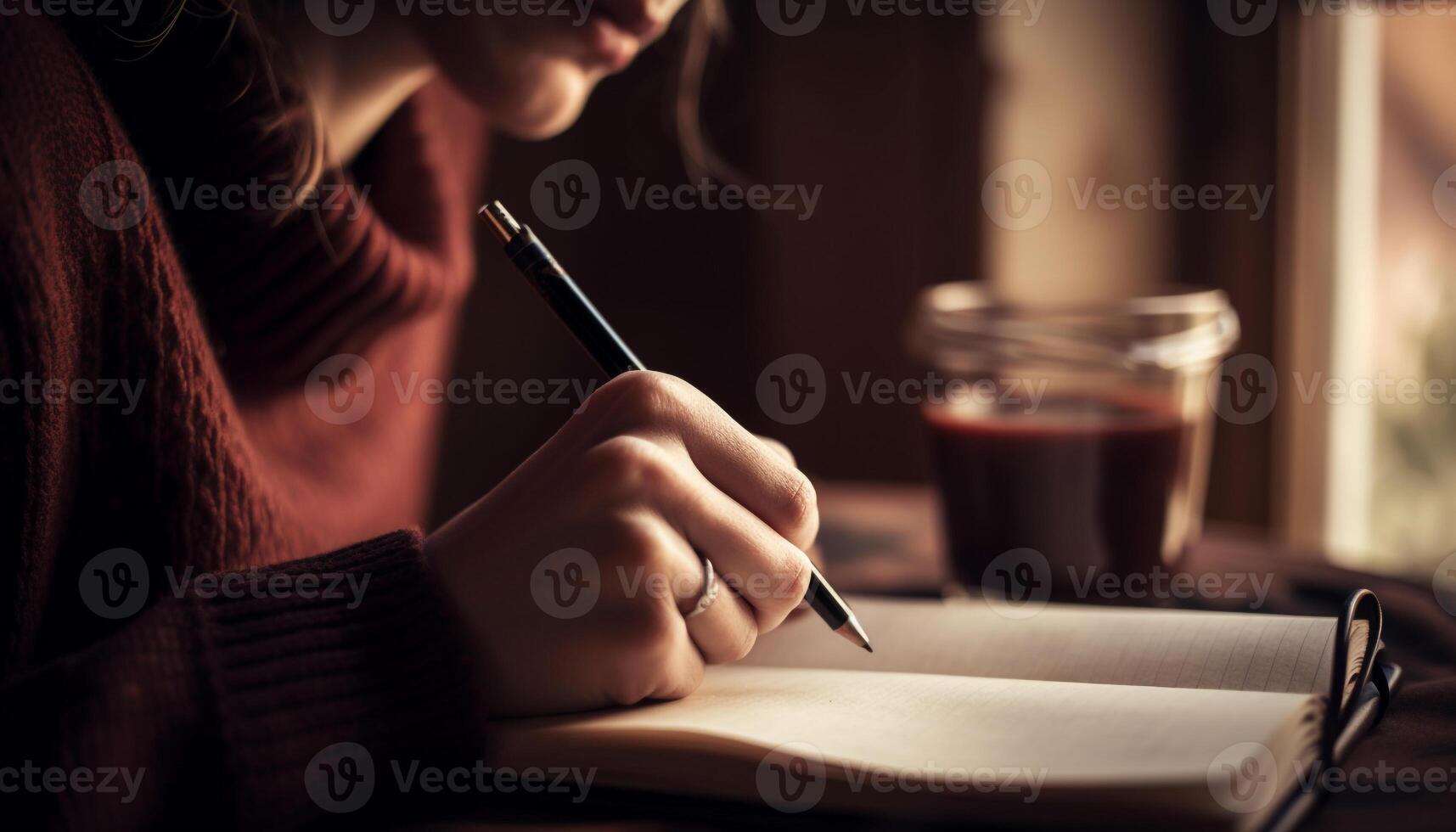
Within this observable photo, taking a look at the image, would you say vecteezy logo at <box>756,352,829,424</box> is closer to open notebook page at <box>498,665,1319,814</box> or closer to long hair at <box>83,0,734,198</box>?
long hair at <box>83,0,734,198</box>

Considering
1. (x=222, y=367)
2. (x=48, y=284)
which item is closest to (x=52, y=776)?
(x=48, y=284)

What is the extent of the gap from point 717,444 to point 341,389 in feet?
1.90

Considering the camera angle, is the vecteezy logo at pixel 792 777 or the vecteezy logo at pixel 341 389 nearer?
the vecteezy logo at pixel 792 777

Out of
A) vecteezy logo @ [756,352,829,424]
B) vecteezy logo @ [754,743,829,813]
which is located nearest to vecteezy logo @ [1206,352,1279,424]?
vecteezy logo @ [756,352,829,424]

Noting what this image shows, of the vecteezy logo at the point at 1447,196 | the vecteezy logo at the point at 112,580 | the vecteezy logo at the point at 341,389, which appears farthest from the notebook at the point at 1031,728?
the vecteezy logo at the point at 1447,196

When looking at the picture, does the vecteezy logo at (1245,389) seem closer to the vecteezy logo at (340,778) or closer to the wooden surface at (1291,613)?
the wooden surface at (1291,613)

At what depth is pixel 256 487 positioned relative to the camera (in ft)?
2.15

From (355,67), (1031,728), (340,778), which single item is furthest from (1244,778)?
(355,67)

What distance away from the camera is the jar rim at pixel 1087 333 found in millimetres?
745

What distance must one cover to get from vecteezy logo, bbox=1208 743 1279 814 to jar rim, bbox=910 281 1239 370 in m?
0.40

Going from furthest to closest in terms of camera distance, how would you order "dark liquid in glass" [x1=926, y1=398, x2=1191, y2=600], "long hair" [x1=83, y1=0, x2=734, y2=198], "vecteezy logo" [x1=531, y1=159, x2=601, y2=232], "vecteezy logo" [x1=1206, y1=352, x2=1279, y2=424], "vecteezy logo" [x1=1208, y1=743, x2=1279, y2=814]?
"vecteezy logo" [x1=531, y1=159, x2=601, y2=232]
"vecteezy logo" [x1=1206, y1=352, x2=1279, y2=424]
"dark liquid in glass" [x1=926, y1=398, x2=1191, y2=600]
"long hair" [x1=83, y1=0, x2=734, y2=198]
"vecteezy logo" [x1=1208, y1=743, x2=1279, y2=814]

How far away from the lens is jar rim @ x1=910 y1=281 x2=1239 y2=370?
2.44 feet

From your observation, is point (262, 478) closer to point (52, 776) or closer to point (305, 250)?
point (305, 250)

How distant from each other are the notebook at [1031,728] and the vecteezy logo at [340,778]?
5 cm
